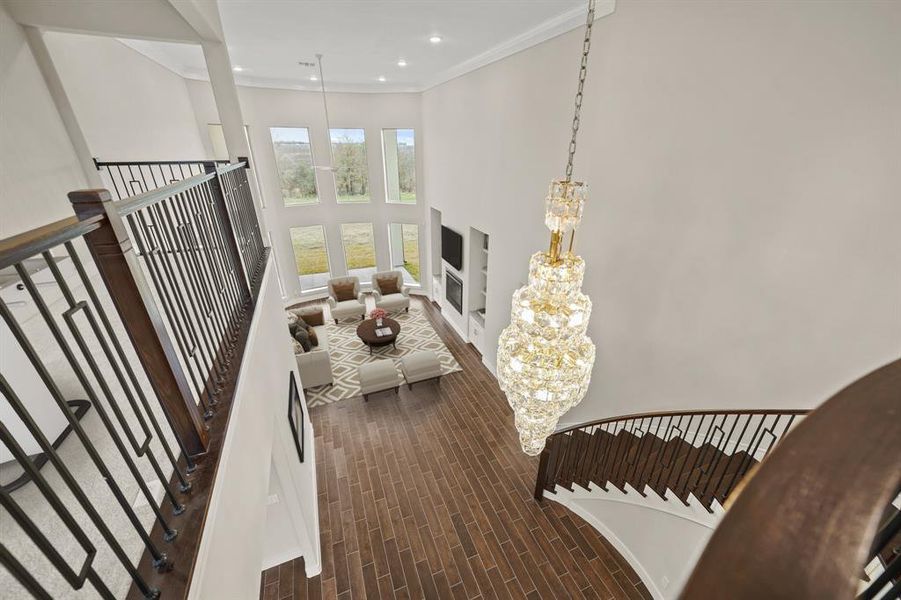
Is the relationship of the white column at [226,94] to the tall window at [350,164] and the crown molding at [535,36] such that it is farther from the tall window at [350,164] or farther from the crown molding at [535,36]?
the tall window at [350,164]

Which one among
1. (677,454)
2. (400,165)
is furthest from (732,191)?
(400,165)

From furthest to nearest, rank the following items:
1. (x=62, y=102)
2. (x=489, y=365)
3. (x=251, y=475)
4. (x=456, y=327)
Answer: (x=456, y=327)
(x=489, y=365)
(x=62, y=102)
(x=251, y=475)

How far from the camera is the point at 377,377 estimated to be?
19.7 ft

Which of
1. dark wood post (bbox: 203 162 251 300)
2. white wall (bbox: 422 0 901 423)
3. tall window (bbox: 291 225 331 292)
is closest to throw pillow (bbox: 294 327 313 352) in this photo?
tall window (bbox: 291 225 331 292)

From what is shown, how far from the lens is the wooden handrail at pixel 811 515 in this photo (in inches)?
14.1

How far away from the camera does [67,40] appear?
10.5ft

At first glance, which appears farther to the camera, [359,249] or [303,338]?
[359,249]

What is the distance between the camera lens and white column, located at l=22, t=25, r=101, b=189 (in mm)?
2803

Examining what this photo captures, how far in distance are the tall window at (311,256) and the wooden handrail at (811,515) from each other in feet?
31.8

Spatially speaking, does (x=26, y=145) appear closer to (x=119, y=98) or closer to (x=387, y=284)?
(x=119, y=98)

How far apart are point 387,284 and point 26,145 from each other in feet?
23.0

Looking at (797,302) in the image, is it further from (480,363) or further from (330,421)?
(330,421)

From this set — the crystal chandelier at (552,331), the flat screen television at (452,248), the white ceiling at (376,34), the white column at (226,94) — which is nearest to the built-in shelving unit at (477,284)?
the flat screen television at (452,248)

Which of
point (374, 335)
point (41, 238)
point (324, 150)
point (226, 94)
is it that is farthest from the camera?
point (324, 150)
